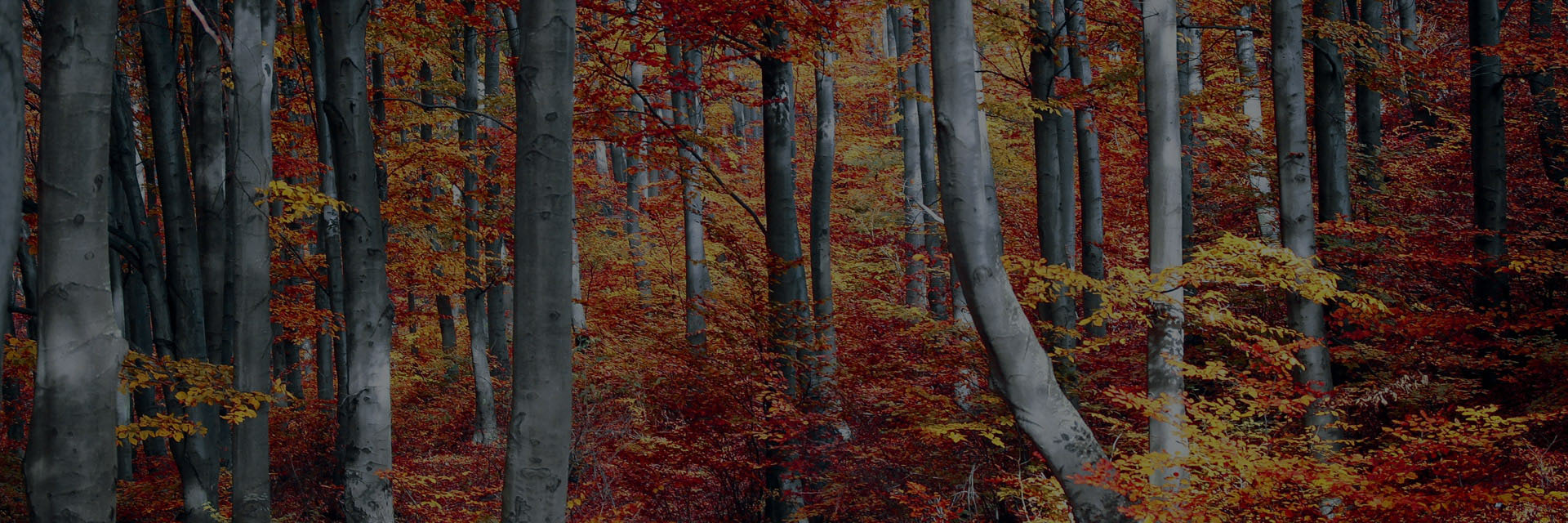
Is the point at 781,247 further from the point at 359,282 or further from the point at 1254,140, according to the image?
the point at 1254,140

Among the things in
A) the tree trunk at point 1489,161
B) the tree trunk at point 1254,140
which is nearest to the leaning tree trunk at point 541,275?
the tree trunk at point 1254,140

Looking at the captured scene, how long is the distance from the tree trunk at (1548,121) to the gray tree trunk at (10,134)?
41.3ft

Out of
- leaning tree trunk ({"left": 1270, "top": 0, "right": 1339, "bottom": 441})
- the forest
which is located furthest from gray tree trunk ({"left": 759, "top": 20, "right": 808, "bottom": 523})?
leaning tree trunk ({"left": 1270, "top": 0, "right": 1339, "bottom": 441})

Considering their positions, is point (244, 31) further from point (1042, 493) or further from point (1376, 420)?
point (1376, 420)

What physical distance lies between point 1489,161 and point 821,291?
634cm

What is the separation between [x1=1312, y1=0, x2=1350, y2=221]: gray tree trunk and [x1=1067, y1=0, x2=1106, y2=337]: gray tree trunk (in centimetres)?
245

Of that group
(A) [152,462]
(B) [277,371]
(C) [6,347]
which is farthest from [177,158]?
(B) [277,371]

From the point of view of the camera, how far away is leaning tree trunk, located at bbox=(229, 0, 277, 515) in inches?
283

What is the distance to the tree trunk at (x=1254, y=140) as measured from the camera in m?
11.0

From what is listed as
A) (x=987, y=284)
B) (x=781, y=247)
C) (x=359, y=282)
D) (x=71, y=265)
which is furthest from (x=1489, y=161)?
(x=71, y=265)

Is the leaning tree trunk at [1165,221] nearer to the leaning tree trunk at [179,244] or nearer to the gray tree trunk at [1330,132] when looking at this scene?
the gray tree trunk at [1330,132]

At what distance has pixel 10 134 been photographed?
12.4ft

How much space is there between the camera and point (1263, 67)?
1590 centimetres

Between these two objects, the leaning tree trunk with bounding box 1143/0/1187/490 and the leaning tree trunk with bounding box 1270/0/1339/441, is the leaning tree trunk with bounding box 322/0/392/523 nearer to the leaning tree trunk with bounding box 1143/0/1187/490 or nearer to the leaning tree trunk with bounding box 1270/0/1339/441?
the leaning tree trunk with bounding box 1143/0/1187/490
